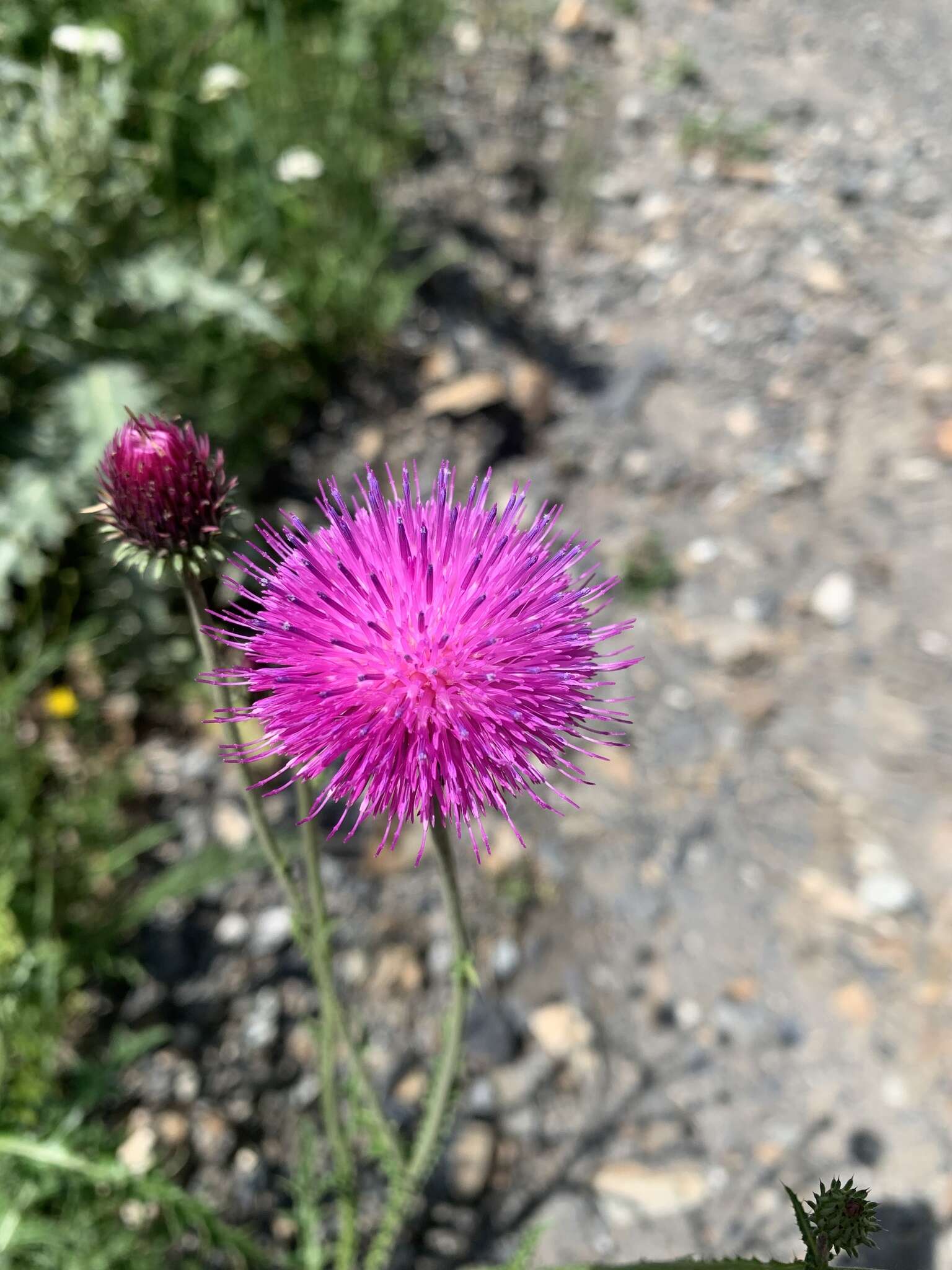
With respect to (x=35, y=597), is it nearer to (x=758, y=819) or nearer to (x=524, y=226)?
(x=758, y=819)

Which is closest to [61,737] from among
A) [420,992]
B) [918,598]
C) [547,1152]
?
[420,992]

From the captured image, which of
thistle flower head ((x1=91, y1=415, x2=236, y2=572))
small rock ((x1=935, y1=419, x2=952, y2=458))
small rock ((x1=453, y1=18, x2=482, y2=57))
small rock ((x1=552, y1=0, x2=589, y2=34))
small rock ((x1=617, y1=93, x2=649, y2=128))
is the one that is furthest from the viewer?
small rock ((x1=552, y1=0, x2=589, y2=34))

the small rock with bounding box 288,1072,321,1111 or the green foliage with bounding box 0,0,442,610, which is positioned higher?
the green foliage with bounding box 0,0,442,610

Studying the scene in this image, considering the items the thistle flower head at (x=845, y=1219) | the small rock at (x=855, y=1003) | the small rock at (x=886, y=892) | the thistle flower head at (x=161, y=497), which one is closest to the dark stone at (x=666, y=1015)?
the small rock at (x=855, y=1003)

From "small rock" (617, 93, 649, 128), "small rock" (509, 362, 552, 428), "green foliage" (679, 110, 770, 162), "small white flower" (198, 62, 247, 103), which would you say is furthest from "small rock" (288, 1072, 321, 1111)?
"small rock" (617, 93, 649, 128)

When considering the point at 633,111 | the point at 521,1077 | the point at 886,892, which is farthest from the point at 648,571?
the point at 633,111

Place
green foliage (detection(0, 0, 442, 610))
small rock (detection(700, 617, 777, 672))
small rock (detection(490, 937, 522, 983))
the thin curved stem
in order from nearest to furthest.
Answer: the thin curved stem
small rock (detection(490, 937, 522, 983))
green foliage (detection(0, 0, 442, 610))
small rock (detection(700, 617, 777, 672))

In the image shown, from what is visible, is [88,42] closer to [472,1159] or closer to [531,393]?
[531,393]

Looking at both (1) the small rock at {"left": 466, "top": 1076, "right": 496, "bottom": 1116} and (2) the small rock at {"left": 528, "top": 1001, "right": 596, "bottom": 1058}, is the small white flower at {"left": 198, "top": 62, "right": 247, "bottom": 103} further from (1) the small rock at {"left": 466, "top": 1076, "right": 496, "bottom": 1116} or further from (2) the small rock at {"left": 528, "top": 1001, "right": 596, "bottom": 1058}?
(1) the small rock at {"left": 466, "top": 1076, "right": 496, "bottom": 1116}

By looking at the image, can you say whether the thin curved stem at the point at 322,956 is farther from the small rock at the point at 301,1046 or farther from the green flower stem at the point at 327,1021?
the small rock at the point at 301,1046
